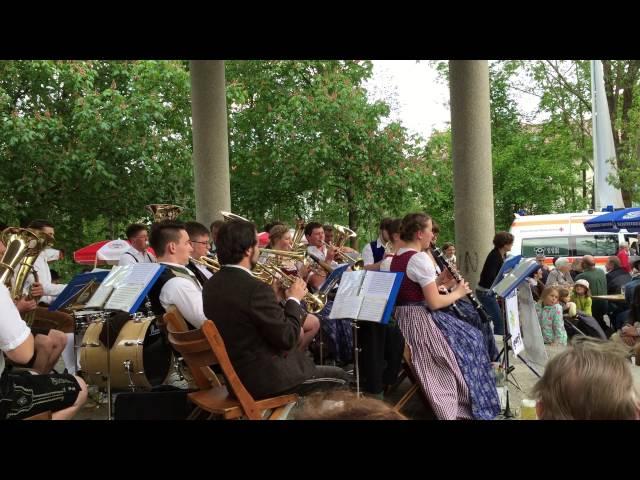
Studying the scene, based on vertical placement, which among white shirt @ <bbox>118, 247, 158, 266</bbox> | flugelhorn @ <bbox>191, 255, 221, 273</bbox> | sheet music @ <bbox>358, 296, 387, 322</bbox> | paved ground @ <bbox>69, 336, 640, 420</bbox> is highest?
white shirt @ <bbox>118, 247, 158, 266</bbox>

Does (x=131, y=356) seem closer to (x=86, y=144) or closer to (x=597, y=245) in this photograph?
(x=86, y=144)

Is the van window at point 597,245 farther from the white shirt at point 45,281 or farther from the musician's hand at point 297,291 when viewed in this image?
the musician's hand at point 297,291

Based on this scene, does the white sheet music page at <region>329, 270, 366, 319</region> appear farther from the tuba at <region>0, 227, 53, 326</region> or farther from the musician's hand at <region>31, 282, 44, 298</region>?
the musician's hand at <region>31, 282, 44, 298</region>

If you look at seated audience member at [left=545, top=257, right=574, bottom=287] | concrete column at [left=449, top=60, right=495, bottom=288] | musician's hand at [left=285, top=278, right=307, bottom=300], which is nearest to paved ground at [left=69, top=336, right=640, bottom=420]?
musician's hand at [left=285, top=278, right=307, bottom=300]

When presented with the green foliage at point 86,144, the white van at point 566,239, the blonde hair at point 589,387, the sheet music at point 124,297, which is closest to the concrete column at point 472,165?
the green foliage at point 86,144

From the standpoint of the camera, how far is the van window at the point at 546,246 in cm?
1666

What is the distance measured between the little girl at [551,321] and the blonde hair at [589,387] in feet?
22.9

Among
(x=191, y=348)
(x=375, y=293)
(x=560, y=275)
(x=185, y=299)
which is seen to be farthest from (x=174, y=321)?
(x=560, y=275)

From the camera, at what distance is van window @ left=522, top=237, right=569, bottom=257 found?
656 inches

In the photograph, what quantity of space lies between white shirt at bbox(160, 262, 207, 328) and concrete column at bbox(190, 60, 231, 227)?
234 inches

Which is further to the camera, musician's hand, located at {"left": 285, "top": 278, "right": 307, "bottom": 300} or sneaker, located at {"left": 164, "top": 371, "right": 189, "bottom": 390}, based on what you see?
sneaker, located at {"left": 164, "top": 371, "right": 189, "bottom": 390}

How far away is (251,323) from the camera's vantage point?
3.95 meters
